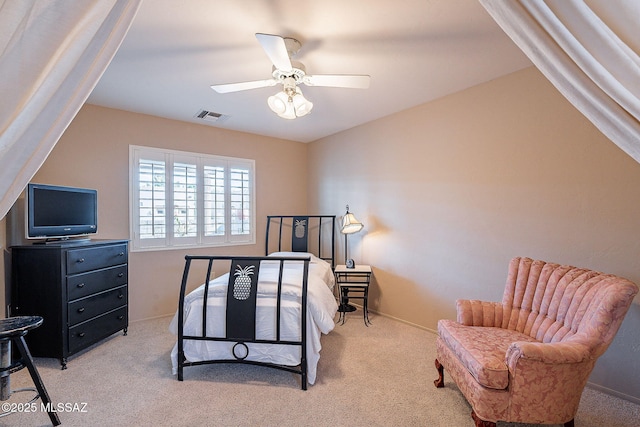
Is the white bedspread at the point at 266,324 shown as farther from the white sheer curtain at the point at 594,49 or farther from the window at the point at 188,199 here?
the white sheer curtain at the point at 594,49

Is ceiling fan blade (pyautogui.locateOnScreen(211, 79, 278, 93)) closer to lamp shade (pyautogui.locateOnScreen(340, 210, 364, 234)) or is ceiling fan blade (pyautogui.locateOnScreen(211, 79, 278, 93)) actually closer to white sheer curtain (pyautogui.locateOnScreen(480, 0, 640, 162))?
white sheer curtain (pyautogui.locateOnScreen(480, 0, 640, 162))

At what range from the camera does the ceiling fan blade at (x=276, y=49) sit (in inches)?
66.3

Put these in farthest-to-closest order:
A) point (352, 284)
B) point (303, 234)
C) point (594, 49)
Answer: point (303, 234)
point (352, 284)
point (594, 49)

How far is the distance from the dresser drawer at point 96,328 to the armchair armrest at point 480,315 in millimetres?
3315

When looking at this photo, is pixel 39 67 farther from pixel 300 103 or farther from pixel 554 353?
pixel 554 353

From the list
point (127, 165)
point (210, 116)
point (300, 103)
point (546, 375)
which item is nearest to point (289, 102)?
point (300, 103)

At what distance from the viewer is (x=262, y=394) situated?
7.25 ft

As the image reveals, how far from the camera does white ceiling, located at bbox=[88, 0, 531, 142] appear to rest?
188cm

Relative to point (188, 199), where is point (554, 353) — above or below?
below

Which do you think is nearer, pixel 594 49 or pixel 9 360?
pixel 594 49

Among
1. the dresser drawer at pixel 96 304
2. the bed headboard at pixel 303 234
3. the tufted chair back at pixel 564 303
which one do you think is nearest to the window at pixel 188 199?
the bed headboard at pixel 303 234

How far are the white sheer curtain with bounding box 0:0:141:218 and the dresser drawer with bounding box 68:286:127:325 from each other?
2.58m

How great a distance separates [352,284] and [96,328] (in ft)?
8.97

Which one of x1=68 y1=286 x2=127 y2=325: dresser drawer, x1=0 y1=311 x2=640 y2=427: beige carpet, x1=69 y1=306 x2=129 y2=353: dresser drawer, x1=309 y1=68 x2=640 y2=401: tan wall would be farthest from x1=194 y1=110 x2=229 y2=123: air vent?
x1=0 y1=311 x2=640 y2=427: beige carpet
